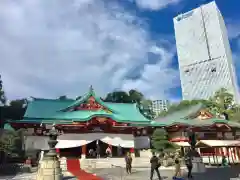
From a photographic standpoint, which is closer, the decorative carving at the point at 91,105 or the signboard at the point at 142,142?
the decorative carving at the point at 91,105

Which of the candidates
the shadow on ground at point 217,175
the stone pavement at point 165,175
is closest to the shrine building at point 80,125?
the stone pavement at point 165,175

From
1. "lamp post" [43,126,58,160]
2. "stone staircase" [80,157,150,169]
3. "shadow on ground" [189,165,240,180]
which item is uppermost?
"lamp post" [43,126,58,160]

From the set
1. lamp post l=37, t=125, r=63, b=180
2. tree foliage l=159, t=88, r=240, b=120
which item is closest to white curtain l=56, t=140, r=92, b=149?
lamp post l=37, t=125, r=63, b=180

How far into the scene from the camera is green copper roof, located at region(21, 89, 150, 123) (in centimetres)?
3045

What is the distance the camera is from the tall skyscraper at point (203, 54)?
84.9m

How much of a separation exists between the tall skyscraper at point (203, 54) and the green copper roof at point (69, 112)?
55339 mm

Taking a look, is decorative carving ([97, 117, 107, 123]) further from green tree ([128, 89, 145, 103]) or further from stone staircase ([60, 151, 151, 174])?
green tree ([128, 89, 145, 103])

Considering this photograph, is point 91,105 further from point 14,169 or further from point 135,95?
point 135,95

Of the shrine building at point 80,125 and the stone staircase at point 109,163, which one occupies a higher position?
the shrine building at point 80,125

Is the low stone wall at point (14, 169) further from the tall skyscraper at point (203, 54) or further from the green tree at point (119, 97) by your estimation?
the tall skyscraper at point (203, 54)

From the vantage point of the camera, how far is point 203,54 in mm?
92188

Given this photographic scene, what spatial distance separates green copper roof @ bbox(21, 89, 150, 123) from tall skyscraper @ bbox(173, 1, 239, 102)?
55339 mm

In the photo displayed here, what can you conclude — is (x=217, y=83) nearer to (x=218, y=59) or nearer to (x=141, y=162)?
(x=218, y=59)

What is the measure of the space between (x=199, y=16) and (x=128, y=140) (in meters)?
79.4
